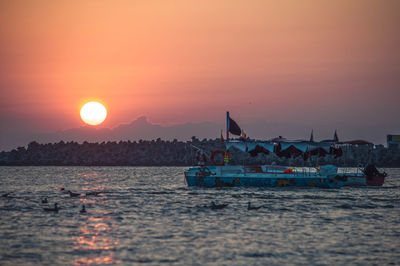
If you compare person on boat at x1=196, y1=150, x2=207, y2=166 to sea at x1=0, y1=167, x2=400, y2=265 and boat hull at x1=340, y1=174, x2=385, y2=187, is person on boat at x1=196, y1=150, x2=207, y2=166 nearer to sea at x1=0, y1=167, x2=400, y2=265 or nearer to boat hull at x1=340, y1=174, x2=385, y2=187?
sea at x1=0, y1=167, x2=400, y2=265

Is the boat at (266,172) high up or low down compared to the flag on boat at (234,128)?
down

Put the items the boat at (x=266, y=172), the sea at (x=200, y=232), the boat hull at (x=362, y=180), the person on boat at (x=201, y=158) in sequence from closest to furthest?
1. the sea at (x=200, y=232)
2. the person on boat at (x=201, y=158)
3. the boat at (x=266, y=172)
4. the boat hull at (x=362, y=180)

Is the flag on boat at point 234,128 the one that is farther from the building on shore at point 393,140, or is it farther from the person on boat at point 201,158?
the building on shore at point 393,140

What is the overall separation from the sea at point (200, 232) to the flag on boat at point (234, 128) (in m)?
9.96

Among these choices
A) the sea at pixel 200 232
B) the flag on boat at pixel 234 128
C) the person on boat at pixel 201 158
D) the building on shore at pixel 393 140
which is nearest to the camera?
the sea at pixel 200 232

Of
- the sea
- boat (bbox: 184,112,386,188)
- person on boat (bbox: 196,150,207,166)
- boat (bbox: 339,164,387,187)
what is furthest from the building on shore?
the sea

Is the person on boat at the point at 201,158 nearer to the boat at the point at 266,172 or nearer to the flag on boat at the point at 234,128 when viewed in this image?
the boat at the point at 266,172

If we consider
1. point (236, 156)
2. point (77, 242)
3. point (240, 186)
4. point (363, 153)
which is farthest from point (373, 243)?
point (363, 153)

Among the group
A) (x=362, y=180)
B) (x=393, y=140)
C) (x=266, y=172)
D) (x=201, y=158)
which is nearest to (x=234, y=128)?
(x=201, y=158)

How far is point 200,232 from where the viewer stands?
28594mm

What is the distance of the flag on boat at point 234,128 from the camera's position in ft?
179

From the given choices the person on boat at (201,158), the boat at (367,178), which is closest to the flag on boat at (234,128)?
the person on boat at (201,158)

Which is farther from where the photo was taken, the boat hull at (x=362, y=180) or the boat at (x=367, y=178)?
the boat at (x=367, y=178)

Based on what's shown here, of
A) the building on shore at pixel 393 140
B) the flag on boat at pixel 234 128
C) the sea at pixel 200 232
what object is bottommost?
the sea at pixel 200 232
